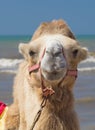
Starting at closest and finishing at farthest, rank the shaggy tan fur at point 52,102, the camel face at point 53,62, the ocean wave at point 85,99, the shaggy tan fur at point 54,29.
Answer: the camel face at point 53,62 < the shaggy tan fur at point 52,102 < the shaggy tan fur at point 54,29 < the ocean wave at point 85,99

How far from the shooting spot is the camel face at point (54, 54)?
209 centimetres

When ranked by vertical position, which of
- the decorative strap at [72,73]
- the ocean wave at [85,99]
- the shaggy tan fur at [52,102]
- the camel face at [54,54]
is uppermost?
the ocean wave at [85,99]

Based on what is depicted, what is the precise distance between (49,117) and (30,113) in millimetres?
142

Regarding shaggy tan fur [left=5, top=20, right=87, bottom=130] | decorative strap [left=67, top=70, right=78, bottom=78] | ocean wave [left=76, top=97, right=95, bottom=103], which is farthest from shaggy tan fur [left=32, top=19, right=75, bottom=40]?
ocean wave [left=76, top=97, right=95, bottom=103]

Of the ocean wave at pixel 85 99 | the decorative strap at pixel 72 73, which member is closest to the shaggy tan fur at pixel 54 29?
the decorative strap at pixel 72 73

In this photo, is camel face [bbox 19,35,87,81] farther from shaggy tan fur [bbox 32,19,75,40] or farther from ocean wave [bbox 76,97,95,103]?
ocean wave [bbox 76,97,95,103]

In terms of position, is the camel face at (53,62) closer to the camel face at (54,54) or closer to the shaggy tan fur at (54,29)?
the camel face at (54,54)

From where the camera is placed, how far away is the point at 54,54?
209 centimetres

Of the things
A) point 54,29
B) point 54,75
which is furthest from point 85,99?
point 54,75

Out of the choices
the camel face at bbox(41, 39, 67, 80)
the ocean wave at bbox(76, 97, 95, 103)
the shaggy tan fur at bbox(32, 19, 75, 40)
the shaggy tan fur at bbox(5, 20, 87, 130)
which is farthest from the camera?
the ocean wave at bbox(76, 97, 95, 103)

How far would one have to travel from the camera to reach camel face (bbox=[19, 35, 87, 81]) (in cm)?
209

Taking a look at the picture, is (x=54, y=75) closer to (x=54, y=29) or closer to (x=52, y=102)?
(x=52, y=102)

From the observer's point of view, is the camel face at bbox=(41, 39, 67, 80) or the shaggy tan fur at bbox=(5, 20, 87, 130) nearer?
the camel face at bbox=(41, 39, 67, 80)

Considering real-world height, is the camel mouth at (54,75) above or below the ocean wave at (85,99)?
below
